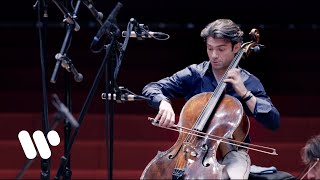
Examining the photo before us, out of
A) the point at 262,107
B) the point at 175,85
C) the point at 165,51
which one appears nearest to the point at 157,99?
the point at 175,85

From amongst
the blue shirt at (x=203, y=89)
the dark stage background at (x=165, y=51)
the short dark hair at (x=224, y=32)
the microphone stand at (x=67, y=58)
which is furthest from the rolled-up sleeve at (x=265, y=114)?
the dark stage background at (x=165, y=51)

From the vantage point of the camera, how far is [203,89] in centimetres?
304

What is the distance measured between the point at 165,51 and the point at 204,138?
2174mm

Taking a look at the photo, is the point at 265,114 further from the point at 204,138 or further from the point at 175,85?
the point at 175,85

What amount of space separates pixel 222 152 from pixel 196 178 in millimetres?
243

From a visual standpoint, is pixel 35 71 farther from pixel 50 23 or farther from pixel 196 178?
pixel 196 178

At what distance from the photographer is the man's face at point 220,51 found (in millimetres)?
2896

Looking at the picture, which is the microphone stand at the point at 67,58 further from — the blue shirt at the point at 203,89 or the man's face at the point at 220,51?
the man's face at the point at 220,51

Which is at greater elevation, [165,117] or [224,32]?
[224,32]

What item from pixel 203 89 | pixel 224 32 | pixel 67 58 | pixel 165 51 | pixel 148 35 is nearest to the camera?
pixel 67 58

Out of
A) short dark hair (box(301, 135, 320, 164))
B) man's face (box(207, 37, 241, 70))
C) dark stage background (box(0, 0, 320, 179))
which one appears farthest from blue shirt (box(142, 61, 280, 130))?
Answer: dark stage background (box(0, 0, 320, 179))

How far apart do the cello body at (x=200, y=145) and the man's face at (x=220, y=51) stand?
0.61ft

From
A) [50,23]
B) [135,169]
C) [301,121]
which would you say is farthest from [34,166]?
[301,121]

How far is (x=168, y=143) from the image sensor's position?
416 cm
